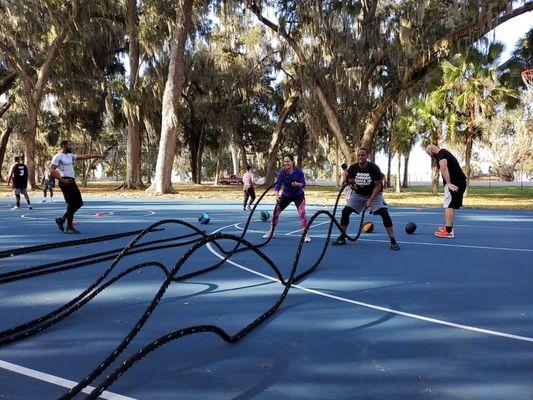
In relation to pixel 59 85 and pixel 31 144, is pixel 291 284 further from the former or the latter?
pixel 59 85

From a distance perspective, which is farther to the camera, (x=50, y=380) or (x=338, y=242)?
(x=338, y=242)

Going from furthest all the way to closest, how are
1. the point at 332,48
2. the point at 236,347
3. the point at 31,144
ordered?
1. the point at 31,144
2. the point at 332,48
3. the point at 236,347

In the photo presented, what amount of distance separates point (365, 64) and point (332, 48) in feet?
9.53

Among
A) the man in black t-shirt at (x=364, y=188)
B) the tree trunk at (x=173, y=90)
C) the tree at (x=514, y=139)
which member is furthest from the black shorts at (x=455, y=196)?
the tree at (x=514, y=139)

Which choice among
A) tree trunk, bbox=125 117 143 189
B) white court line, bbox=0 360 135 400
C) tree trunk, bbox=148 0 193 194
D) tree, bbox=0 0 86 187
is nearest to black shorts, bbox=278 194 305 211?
white court line, bbox=0 360 135 400

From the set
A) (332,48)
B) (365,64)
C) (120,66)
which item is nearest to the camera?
(332,48)

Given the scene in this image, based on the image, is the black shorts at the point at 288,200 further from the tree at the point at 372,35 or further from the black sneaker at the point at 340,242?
the tree at the point at 372,35

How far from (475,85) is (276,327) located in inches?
772

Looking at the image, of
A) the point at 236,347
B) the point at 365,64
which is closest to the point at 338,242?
the point at 236,347

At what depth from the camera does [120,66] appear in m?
32.5

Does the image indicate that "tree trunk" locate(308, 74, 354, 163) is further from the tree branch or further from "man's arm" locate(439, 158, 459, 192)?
"man's arm" locate(439, 158, 459, 192)

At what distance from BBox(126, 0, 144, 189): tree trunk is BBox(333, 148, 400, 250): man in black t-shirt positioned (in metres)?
21.0

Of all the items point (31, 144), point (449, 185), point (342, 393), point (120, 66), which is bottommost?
point (342, 393)

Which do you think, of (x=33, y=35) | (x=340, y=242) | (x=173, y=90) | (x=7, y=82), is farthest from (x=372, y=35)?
(x=7, y=82)
